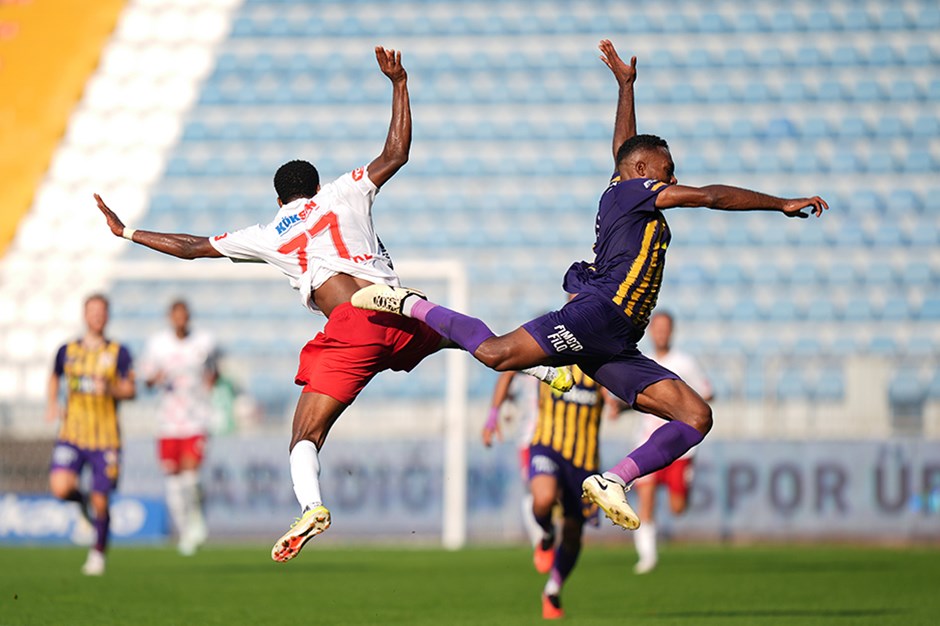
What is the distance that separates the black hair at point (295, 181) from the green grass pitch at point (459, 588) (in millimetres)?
2435

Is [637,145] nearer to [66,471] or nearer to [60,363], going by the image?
[66,471]

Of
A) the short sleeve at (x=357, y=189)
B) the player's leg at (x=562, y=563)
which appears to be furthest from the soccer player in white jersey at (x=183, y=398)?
the short sleeve at (x=357, y=189)

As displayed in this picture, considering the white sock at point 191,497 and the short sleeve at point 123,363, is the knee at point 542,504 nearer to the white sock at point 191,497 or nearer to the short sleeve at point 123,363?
the short sleeve at point 123,363

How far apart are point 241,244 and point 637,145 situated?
2.06 m

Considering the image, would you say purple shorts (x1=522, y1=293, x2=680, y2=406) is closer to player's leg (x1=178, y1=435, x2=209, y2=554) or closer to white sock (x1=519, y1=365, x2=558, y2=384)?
white sock (x1=519, y1=365, x2=558, y2=384)

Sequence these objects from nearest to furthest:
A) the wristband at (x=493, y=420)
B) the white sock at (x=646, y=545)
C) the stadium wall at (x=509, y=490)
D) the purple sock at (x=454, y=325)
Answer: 1. the purple sock at (x=454, y=325)
2. the wristband at (x=493, y=420)
3. the white sock at (x=646, y=545)
4. the stadium wall at (x=509, y=490)

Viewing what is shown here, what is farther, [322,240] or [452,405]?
[452,405]

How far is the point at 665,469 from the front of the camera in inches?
512

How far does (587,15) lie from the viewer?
24250mm

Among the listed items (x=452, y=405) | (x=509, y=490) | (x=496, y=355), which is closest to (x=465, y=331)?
(x=496, y=355)

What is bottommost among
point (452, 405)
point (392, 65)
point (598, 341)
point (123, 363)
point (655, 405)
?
point (655, 405)

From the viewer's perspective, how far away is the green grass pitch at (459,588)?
28.2 ft

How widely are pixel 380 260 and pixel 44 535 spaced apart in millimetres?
10268

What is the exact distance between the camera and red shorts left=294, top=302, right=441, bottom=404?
7.23m
